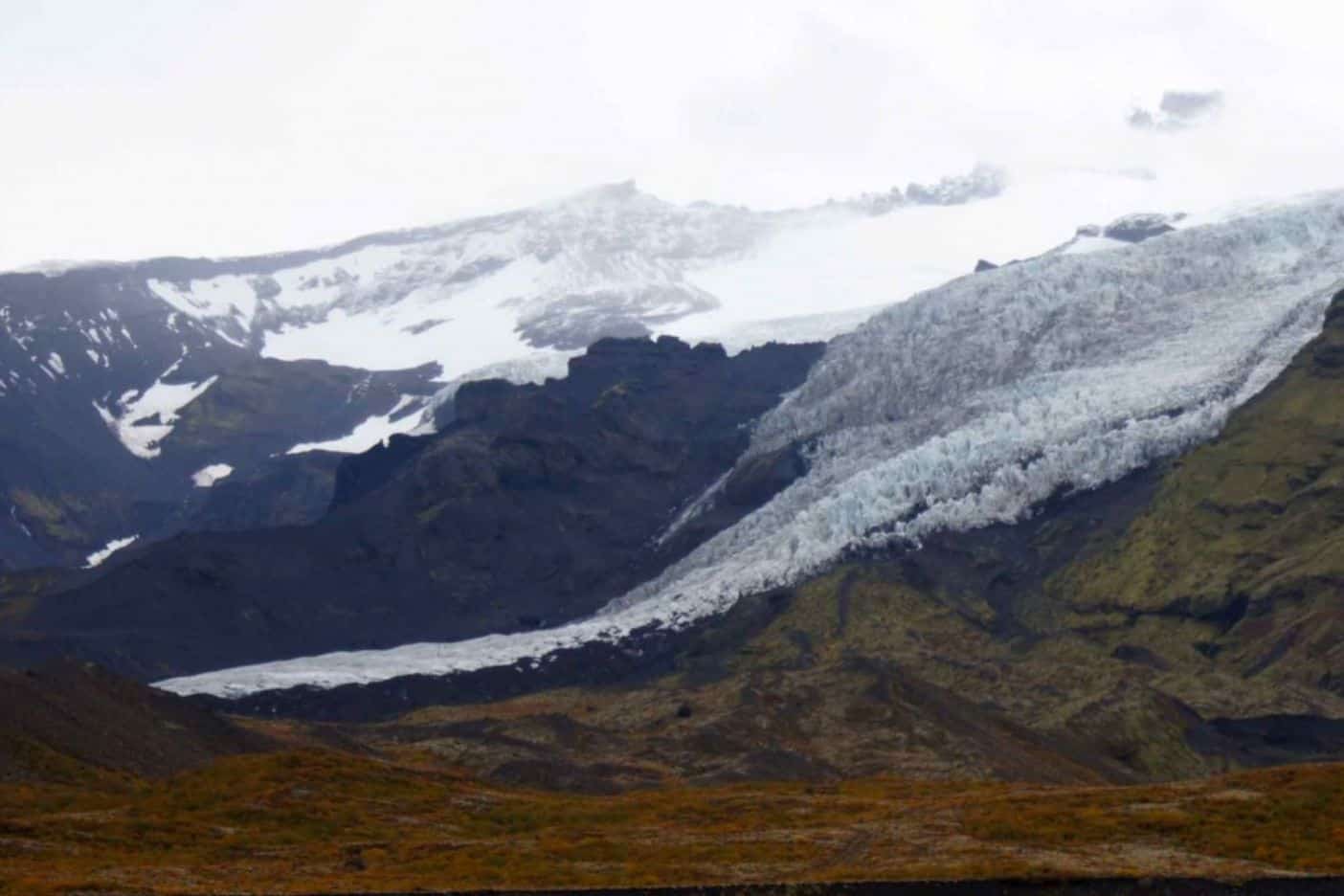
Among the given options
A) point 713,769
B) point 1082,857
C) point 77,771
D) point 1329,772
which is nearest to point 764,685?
point 713,769

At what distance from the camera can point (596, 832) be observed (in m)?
95.9

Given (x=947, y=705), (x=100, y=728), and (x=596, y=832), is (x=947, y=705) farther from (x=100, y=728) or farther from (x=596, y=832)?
(x=596, y=832)

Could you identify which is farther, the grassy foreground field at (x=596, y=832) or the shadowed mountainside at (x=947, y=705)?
the shadowed mountainside at (x=947, y=705)

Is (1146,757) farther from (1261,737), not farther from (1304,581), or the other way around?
(1304,581)

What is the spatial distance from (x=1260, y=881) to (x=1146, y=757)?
8260 cm

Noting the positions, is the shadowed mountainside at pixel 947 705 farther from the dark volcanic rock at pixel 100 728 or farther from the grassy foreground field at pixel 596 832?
the grassy foreground field at pixel 596 832

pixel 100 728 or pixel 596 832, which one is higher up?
pixel 100 728

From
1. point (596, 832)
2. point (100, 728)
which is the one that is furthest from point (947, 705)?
point (596, 832)

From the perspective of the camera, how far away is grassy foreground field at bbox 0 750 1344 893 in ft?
254

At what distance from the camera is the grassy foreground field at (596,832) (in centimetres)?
7731

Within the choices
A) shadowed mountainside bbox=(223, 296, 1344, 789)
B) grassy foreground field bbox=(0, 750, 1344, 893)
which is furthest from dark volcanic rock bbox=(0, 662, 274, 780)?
shadowed mountainside bbox=(223, 296, 1344, 789)

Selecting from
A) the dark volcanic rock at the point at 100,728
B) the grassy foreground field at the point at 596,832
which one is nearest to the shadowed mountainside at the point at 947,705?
the dark volcanic rock at the point at 100,728

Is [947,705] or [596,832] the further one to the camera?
[947,705]

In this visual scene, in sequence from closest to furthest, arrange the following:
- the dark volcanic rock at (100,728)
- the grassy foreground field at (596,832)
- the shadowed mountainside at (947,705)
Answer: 1. the grassy foreground field at (596,832)
2. the dark volcanic rock at (100,728)
3. the shadowed mountainside at (947,705)
